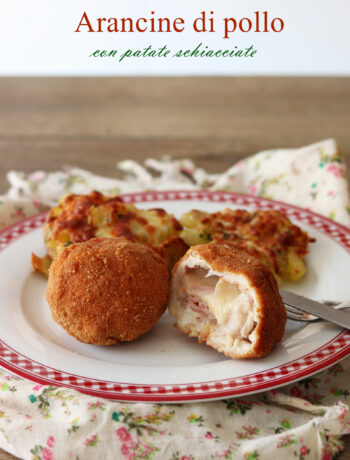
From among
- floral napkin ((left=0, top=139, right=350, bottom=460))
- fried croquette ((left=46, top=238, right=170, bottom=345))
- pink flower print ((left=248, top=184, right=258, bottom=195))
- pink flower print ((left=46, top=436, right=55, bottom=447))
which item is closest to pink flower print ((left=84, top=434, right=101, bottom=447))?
floral napkin ((left=0, top=139, right=350, bottom=460))

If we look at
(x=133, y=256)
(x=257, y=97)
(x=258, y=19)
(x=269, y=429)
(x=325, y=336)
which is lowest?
(x=269, y=429)

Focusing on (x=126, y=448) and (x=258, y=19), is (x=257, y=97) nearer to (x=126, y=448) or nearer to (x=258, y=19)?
(x=258, y=19)

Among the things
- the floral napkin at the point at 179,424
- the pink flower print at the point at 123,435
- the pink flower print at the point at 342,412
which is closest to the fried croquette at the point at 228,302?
the floral napkin at the point at 179,424

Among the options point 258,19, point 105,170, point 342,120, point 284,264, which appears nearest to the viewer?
point 284,264

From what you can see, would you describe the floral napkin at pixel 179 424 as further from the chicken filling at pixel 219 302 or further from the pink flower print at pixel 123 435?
the chicken filling at pixel 219 302

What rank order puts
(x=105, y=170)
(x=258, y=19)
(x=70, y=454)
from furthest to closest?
(x=105, y=170), (x=258, y=19), (x=70, y=454)

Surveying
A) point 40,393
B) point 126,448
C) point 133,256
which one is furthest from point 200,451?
point 133,256

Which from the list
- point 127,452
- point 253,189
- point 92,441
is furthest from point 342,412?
point 253,189
